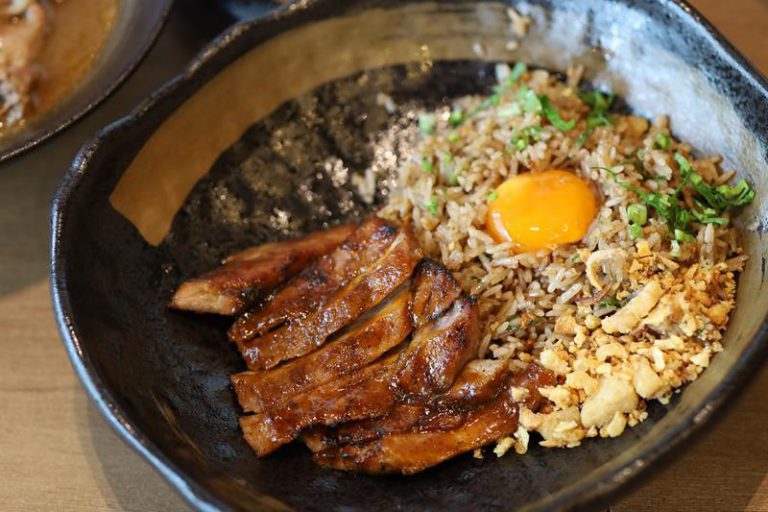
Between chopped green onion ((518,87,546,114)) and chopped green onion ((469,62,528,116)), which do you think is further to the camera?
chopped green onion ((469,62,528,116))

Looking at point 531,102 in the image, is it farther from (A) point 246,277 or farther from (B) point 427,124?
(A) point 246,277

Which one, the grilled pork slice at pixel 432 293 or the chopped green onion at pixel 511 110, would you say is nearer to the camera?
the grilled pork slice at pixel 432 293

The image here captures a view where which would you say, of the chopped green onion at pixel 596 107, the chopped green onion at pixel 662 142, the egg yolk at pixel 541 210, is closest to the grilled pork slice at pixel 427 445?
the egg yolk at pixel 541 210

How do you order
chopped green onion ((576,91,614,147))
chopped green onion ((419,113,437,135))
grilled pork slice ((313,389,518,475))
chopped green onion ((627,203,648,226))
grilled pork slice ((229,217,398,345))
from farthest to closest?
chopped green onion ((419,113,437,135)) < chopped green onion ((576,91,614,147)) < grilled pork slice ((229,217,398,345)) < chopped green onion ((627,203,648,226)) < grilled pork slice ((313,389,518,475))

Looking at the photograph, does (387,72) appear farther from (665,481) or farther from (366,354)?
(665,481)

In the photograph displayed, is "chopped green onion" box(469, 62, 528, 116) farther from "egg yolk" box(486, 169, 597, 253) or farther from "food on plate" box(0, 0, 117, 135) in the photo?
"food on plate" box(0, 0, 117, 135)

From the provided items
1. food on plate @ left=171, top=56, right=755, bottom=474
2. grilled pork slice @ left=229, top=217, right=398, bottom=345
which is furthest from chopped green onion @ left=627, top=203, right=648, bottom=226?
grilled pork slice @ left=229, top=217, right=398, bottom=345

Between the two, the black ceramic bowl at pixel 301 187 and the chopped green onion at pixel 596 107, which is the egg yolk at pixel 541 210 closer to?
the chopped green onion at pixel 596 107
